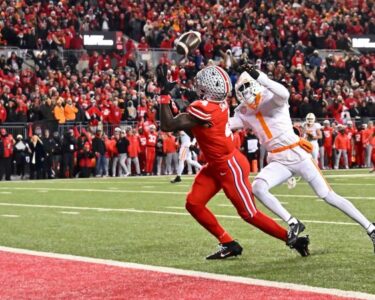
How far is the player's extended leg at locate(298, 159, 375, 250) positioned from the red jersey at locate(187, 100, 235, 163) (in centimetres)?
70

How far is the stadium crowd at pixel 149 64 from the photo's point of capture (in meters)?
26.8

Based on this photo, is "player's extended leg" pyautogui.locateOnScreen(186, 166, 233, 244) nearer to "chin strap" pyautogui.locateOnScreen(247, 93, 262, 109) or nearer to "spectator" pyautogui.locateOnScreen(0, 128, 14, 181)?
"chin strap" pyautogui.locateOnScreen(247, 93, 262, 109)

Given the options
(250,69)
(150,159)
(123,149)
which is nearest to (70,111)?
(123,149)

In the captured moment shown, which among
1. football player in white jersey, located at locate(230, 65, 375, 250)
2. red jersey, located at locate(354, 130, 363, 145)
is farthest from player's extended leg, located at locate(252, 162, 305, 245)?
red jersey, located at locate(354, 130, 363, 145)

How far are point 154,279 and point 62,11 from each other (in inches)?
1027

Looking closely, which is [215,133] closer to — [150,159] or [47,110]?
[47,110]

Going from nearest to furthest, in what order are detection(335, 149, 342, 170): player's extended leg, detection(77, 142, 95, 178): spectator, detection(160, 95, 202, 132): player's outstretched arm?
1. detection(160, 95, 202, 132): player's outstretched arm
2. detection(77, 142, 95, 178): spectator
3. detection(335, 149, 342, 170): player's extended leg

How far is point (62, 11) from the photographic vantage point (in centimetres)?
3244

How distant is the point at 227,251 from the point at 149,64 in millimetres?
23616

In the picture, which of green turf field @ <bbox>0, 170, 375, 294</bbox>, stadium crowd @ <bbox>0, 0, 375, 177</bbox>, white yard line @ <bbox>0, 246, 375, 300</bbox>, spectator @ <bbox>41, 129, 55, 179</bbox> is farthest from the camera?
stadium crowd @ <bbox>0, 0, 375, 177</bbox>

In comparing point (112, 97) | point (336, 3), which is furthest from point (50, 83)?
point (336, 3)

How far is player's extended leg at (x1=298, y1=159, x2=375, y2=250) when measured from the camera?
8.29m

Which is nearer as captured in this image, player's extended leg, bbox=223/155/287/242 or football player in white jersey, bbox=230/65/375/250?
player's extended leg, bbox=223/155/287/242

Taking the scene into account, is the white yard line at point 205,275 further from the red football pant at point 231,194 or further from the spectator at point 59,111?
the spectator at point 59,111
